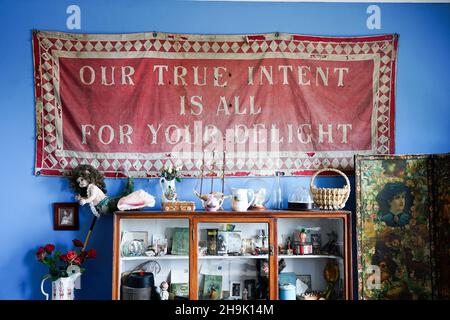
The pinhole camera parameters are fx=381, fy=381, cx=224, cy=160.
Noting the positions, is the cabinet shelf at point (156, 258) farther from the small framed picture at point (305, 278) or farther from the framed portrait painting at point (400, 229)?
the framed portrait painting at point (400, 229)

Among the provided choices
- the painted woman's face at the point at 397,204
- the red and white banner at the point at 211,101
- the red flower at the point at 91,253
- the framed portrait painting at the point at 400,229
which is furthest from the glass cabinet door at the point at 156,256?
the painted woman's face at the point at 397,204

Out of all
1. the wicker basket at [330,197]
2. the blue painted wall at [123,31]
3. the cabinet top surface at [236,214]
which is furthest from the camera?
the blue painted wall at [123,31]

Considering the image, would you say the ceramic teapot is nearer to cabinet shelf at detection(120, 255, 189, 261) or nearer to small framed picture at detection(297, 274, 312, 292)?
cabinet shelf at detection(120, 255, 189, 261)

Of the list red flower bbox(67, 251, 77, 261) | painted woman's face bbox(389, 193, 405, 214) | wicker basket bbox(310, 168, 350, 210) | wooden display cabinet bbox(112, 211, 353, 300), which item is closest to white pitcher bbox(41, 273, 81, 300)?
red flower bbox(67, 251, 77, 261)

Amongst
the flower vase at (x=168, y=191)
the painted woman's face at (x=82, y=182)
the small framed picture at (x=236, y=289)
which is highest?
→ the painted woman's face at (x=82, y=182)

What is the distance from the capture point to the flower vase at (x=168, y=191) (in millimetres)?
3043

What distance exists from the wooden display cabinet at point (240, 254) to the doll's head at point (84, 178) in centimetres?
45

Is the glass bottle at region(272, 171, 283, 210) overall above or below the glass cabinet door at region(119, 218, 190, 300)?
above

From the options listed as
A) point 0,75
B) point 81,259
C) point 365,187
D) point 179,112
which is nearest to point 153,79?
point 179,112

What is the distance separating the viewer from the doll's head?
3.12 meters

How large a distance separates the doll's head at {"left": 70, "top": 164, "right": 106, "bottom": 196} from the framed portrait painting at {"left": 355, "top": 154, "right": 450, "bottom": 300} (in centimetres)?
214

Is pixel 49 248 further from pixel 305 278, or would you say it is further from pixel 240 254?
pixel 305 278

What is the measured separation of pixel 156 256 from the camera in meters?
3.01

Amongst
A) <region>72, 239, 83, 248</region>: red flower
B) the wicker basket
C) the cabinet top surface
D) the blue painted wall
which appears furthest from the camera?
the blue painted wall
